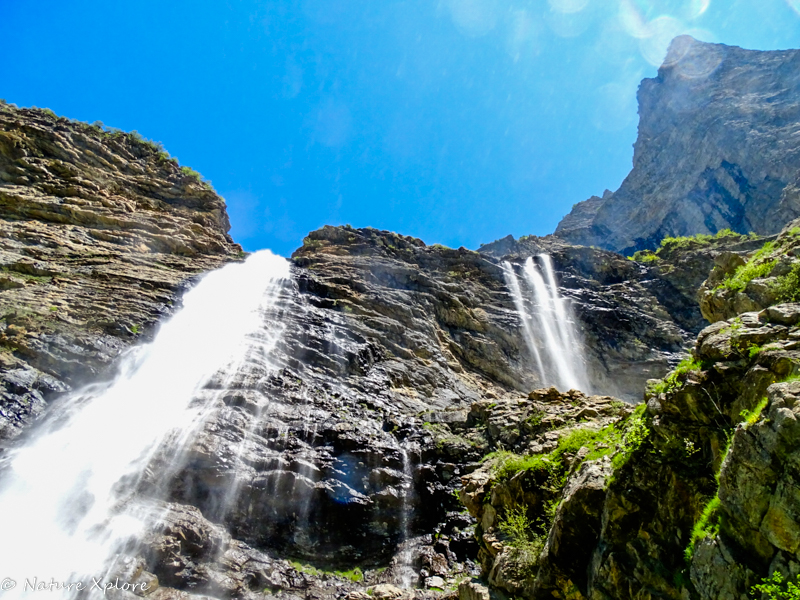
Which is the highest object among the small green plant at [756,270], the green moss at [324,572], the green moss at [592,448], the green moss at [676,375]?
the small green plant at [756,270]

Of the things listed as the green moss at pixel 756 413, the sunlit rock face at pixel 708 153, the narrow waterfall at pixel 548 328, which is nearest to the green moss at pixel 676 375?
the green moss at pixel 756 413

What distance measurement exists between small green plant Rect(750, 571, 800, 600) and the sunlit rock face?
47.9m

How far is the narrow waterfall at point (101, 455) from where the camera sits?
10.4 meters

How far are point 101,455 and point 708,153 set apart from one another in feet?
217

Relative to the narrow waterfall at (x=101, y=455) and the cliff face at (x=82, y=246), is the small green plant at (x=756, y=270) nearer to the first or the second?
the narrow waterfall at (x=101, y=455)

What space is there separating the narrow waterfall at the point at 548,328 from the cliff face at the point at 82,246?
21102 mm

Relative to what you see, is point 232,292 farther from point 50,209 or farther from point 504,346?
point 504,346

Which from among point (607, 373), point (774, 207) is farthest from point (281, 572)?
point (774, 207)

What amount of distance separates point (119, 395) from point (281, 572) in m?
8.62

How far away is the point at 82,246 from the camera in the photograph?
74.4 feet

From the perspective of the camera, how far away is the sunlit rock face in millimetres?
47156

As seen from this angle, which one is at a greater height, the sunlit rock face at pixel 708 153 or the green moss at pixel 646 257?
the sunlit rock face at pixel 708 153

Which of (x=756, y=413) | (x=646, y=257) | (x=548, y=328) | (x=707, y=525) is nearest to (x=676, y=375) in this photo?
(x=756, y=413)

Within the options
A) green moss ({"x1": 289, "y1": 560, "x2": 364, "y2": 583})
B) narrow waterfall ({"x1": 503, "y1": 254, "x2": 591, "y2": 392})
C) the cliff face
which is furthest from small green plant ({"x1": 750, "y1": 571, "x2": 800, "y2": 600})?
narrow waterfall ({"x1": 503, "y1": 254, "x2": 591, "y2": 392})
